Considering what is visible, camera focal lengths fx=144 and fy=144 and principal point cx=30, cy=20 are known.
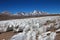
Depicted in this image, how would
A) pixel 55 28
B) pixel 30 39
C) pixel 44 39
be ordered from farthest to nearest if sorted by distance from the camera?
pixel 55 28
pixel 30 39
pixel 44 39

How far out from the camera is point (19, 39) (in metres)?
2.80

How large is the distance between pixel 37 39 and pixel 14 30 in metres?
2.17

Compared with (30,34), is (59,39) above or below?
below

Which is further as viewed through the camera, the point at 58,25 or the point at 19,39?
the point at 58,25

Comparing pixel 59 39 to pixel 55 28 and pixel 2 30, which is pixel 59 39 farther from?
pixel 2 30

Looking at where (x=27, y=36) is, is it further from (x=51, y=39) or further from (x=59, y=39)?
(x=59, y=39)

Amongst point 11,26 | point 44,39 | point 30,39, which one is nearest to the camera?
point 44,39

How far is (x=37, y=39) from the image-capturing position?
9.64 feet

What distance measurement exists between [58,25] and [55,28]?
280 mm

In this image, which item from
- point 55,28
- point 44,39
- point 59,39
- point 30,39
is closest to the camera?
point 44,39

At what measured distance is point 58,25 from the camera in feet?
17.0

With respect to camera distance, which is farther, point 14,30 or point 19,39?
point 14,30

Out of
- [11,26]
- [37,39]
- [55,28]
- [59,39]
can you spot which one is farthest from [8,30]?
[37,39]

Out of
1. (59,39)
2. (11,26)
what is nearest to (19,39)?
(59,39)
